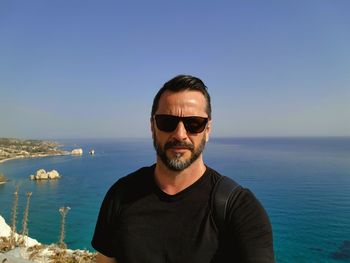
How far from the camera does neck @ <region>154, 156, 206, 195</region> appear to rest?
2061 mm

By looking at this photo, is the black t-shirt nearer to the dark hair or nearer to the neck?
the neck

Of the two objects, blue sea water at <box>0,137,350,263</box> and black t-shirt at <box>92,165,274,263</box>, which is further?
blue sea water at <box>0,137,350,263</box>

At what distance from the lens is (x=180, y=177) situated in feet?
6.81


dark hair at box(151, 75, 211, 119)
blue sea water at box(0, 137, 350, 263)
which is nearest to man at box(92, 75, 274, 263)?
dark hair at box(151, 75, 211, 119)

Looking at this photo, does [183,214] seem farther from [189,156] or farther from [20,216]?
[20,216]

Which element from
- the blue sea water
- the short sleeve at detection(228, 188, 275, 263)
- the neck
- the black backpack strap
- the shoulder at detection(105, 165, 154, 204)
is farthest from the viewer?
the blue sea water

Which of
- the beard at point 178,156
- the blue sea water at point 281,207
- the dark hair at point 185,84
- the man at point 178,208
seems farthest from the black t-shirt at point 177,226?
the blue sea water at point 281,207

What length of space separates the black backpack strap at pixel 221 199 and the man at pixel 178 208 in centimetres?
3

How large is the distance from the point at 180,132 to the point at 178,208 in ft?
1.97

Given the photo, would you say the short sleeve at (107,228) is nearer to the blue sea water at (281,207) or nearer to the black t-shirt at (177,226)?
the black t-shirt at (177,226)

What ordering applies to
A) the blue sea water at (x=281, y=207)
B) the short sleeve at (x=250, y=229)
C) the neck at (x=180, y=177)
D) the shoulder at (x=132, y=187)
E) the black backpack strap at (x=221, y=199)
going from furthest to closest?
1. the blue sea water at (x=281, y=207)
2. the shoulder at (x=132, y=187)
3. the neck at (x=180, y=177)
4. the black backpack strap at (x=221, y=199)
5. the short sleeve at (x=250, y=229)

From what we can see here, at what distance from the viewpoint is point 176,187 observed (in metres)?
2.07

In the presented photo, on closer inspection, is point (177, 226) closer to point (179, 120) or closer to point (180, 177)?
point (180, 177)

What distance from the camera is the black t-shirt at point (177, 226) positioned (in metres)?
1.71
